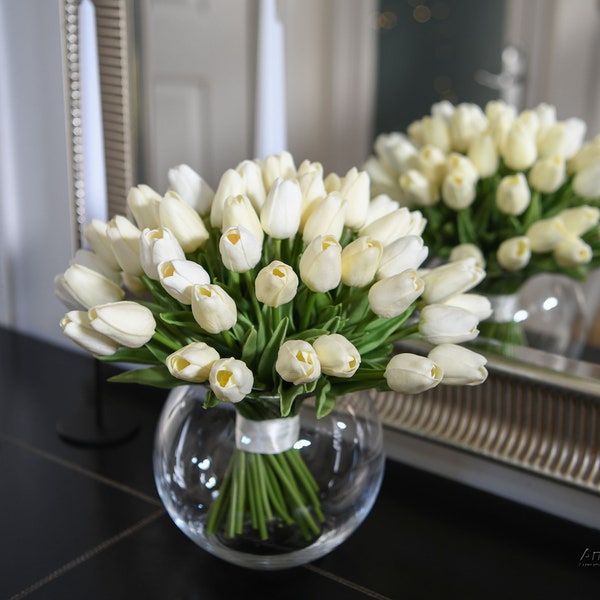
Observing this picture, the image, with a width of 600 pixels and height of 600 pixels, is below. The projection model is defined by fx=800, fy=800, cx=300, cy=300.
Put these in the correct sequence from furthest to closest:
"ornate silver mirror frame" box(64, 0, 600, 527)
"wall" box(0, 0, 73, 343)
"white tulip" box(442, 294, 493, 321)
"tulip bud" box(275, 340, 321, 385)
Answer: "wall" box(0, 0, 73, 343) → "ornate silver mirror frame" box(64, 0, 600, 527) → "white tulip" box(442, 294, 493, 321) → "tulip bud" box(275, 340, 321, 385)

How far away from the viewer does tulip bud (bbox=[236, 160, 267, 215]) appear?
21.9 inches

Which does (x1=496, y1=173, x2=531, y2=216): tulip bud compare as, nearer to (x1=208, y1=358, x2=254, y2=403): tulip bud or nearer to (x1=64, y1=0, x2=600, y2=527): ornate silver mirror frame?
(x1=64, y1=0, x2=600, y2=527): ornate silver mirror frame

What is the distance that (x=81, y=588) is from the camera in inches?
23.4

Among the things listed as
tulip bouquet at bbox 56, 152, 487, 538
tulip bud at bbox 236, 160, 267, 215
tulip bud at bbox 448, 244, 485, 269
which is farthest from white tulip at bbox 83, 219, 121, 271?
tulip bud at bbox 448, 244, 485, 269

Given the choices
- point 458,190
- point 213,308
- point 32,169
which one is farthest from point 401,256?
point 32,169

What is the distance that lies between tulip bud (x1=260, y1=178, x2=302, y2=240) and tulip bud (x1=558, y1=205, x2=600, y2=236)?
0.32 m

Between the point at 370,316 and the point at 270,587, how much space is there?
0.22 m

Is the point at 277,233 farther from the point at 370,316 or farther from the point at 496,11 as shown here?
the point at 496,11

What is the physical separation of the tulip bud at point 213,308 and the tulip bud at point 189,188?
4.1 inches

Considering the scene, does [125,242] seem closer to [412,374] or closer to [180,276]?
[180,276]

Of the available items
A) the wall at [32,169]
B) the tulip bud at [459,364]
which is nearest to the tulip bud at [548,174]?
the tulip bud at [459,364]

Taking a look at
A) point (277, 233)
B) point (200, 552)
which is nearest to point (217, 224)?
point (277, 233)

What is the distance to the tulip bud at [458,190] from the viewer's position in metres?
0.73

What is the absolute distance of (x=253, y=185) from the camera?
0.56 meters
